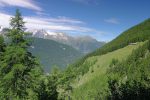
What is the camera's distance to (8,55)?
39.8 m

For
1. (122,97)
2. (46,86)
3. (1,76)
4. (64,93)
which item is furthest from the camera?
(64,93)

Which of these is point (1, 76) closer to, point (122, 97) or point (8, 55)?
point (8, 55)

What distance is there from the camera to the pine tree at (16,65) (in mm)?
39781

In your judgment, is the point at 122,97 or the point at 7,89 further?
the point at 122,97

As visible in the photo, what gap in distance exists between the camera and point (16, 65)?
39281 millimetres

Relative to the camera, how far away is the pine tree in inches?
1566

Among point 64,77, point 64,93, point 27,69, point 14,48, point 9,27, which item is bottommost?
point 64,93

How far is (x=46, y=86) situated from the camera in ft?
203

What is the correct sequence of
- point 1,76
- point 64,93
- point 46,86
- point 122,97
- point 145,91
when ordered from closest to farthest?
point 1,76
point 46,86
point 122,97
point 145,91
point 64,93

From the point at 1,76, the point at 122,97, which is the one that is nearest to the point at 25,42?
Result: the point at 1,76

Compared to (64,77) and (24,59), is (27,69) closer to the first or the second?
(24,59)

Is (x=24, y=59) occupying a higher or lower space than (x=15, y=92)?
higher

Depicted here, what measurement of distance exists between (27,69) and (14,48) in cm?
356

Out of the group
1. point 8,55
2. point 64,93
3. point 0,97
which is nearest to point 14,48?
point 8,55
